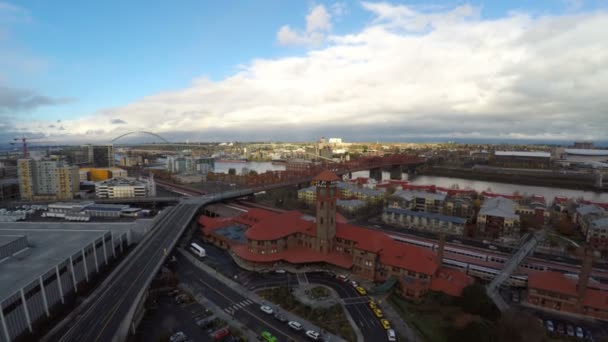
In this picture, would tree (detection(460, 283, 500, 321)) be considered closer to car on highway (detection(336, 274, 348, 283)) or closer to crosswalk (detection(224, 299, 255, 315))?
car on highway (detection(336, 274, 348, 283))

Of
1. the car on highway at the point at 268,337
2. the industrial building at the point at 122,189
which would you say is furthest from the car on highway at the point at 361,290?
the industrial building at the point at 122,189

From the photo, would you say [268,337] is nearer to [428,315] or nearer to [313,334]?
[313,334]

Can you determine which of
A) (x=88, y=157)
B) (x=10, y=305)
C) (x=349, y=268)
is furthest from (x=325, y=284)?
(x=88, y=157)

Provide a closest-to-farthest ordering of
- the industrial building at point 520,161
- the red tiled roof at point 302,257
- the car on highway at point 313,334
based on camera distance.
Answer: the car on highway at point 313,334 < the red tiled roof at point 302,257 < the industrial building at point 520,161

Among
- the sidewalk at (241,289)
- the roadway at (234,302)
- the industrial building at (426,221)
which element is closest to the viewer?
the roadway at (234,302)

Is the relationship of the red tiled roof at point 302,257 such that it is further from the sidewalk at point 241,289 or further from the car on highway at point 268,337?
the car on highway at point 268,337

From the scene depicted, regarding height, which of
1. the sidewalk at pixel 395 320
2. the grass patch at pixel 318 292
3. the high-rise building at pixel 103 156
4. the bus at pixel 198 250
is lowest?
the sidewalk at pixel 395 320
